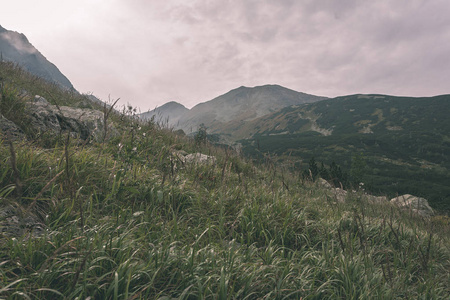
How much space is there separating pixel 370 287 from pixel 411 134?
19755 centimetres

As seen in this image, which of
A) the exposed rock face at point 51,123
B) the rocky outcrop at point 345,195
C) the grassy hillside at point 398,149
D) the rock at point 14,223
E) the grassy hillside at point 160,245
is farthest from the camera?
the grassy hillside at point 398,149

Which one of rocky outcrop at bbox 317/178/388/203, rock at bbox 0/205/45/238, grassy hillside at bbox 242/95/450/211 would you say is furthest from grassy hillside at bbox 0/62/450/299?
grassy hillside at bbox 242/95/450/211

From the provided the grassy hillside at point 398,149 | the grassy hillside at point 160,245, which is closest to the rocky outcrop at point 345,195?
the grassy hillside at point 160,245

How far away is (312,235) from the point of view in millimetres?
3803

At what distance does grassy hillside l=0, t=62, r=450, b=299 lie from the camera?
5.79ft

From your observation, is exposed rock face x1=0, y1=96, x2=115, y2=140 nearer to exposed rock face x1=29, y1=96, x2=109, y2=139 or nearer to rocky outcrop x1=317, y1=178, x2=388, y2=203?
exposed rock face x1=29, y1=96, x2=109, y2=139

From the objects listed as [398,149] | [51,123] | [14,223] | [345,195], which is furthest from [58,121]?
[398,149]

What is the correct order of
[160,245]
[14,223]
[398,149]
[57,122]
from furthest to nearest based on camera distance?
1. [398,149]
2. [57,122]
3. [160,245]
4. [14,223]

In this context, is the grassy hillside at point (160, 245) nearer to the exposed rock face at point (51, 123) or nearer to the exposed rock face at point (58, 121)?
the exposed rock face at point (51, 123)

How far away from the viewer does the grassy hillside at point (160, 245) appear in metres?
1.76

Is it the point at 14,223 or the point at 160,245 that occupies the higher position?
the point at 14,223

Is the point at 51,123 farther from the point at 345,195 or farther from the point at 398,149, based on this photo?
the point at 398,149

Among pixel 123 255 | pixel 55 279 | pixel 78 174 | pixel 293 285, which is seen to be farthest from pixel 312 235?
pixel 78 174

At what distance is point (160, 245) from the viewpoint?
2.43 metres
